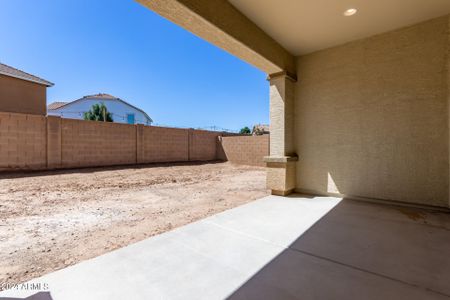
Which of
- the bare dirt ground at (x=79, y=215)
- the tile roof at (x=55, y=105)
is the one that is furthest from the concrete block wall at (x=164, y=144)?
the tile roof at (x=55, y=105)

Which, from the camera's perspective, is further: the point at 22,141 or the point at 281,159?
the point at 22,141

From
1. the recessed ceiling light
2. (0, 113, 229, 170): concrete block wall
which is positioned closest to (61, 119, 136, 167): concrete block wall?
(0, 113, 229, 170): concrete block wall

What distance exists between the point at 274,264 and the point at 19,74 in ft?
49.2

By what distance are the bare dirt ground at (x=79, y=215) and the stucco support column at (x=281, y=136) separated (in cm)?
75

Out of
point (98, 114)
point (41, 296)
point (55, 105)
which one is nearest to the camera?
point (41, 296)

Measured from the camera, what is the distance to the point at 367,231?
240 centimetres

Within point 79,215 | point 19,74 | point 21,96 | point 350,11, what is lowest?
point 79,215

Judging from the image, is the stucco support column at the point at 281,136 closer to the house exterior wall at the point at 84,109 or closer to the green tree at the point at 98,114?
the green tree at the point at 98,114

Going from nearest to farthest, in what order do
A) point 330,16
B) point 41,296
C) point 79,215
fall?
1. point 41,296
2. point 330,16
3. point 79,215

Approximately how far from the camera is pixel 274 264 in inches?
67.6

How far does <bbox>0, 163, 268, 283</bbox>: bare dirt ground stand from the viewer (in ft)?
6.53

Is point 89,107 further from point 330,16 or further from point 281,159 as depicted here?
point 330,16

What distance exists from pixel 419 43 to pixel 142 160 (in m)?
10.7

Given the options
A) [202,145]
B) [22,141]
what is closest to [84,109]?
[202,145]
